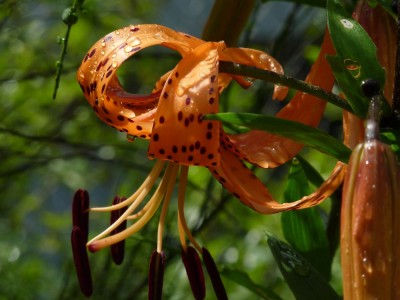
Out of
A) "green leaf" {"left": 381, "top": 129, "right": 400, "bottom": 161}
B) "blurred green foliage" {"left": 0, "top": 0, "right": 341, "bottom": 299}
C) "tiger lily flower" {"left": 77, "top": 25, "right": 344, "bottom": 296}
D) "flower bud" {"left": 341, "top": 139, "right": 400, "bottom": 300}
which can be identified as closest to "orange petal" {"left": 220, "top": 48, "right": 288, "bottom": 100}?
"tiger lily flower" {"left": 77, "top": 25, "right": 344, "bottom": 296}

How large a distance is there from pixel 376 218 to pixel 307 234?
481mm

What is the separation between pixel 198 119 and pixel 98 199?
3.13 m

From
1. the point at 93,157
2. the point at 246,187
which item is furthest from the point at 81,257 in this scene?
the point at 93,157

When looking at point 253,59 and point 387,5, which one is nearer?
point 387,5

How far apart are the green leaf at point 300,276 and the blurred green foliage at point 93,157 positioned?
20.0 inches

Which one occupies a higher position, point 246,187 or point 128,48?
point 128,48

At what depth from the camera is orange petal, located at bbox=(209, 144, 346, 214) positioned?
3.67ft

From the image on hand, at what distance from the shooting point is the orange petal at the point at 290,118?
1.14 m

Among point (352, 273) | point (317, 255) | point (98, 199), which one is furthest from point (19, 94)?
point (98, 199)

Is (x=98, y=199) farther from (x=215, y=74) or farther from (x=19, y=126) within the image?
(x=215, y=74)

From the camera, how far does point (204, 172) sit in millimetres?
2072

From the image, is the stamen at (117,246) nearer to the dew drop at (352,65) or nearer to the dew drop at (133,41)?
the dew drop at (133,41)

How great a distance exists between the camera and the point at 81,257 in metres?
1.17

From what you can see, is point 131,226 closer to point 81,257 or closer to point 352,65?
point 81,257
